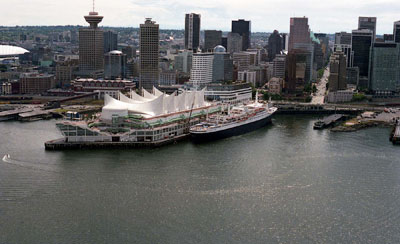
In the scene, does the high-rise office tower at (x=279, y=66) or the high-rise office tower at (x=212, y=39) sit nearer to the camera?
the high-rise office tower at (x=279, y=66)

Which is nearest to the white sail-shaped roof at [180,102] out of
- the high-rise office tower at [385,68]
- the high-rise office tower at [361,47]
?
the high-rise office tower at [385,68]

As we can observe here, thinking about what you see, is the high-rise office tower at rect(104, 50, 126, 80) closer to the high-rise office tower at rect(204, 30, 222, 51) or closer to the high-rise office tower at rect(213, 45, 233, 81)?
the high-rise office tower at rect(213, 45, 233, 81)

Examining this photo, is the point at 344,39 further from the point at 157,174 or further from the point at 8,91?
the point at 157,174

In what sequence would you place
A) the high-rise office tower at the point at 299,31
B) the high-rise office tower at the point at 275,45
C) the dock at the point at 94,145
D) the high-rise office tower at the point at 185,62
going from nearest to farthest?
the dock at the point at 94,145 < the high-rise office tower at the point at 185,62 < the high-rise office tower at the point at 299,31 < the high-rise office tower at the point at 275,45

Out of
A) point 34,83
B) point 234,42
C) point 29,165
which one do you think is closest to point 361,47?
point 234,42

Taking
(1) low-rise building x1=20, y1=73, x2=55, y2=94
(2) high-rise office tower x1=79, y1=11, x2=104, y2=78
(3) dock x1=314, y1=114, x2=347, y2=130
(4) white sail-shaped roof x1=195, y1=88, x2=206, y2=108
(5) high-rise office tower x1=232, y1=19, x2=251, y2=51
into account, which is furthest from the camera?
(5) high-rise office tower x1=232, y1=19, x2=251, y2=51

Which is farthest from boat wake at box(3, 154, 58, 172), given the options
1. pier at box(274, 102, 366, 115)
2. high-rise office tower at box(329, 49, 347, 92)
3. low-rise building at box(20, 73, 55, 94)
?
high-rise office tower at box(329, 49, 347, 92)

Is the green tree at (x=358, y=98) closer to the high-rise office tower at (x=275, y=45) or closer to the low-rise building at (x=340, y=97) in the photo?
the low-rise building at (x=340, y=97)

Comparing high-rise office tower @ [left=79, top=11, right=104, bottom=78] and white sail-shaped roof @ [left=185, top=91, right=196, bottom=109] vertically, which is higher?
high-rise office tower @ [left=79, top=11, right=104, bottom=78]

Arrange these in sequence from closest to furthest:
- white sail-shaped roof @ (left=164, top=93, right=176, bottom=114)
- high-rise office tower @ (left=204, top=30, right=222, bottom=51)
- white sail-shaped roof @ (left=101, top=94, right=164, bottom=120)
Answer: white sail-shaped roof @ (left=101, top=94, right=164, bottom=120)
white sail-shaped roof @ (left=164, top=93, right=176, bottom=114)
high-rise office tower @ (left=204, top=30, right=222, bottom=51)
